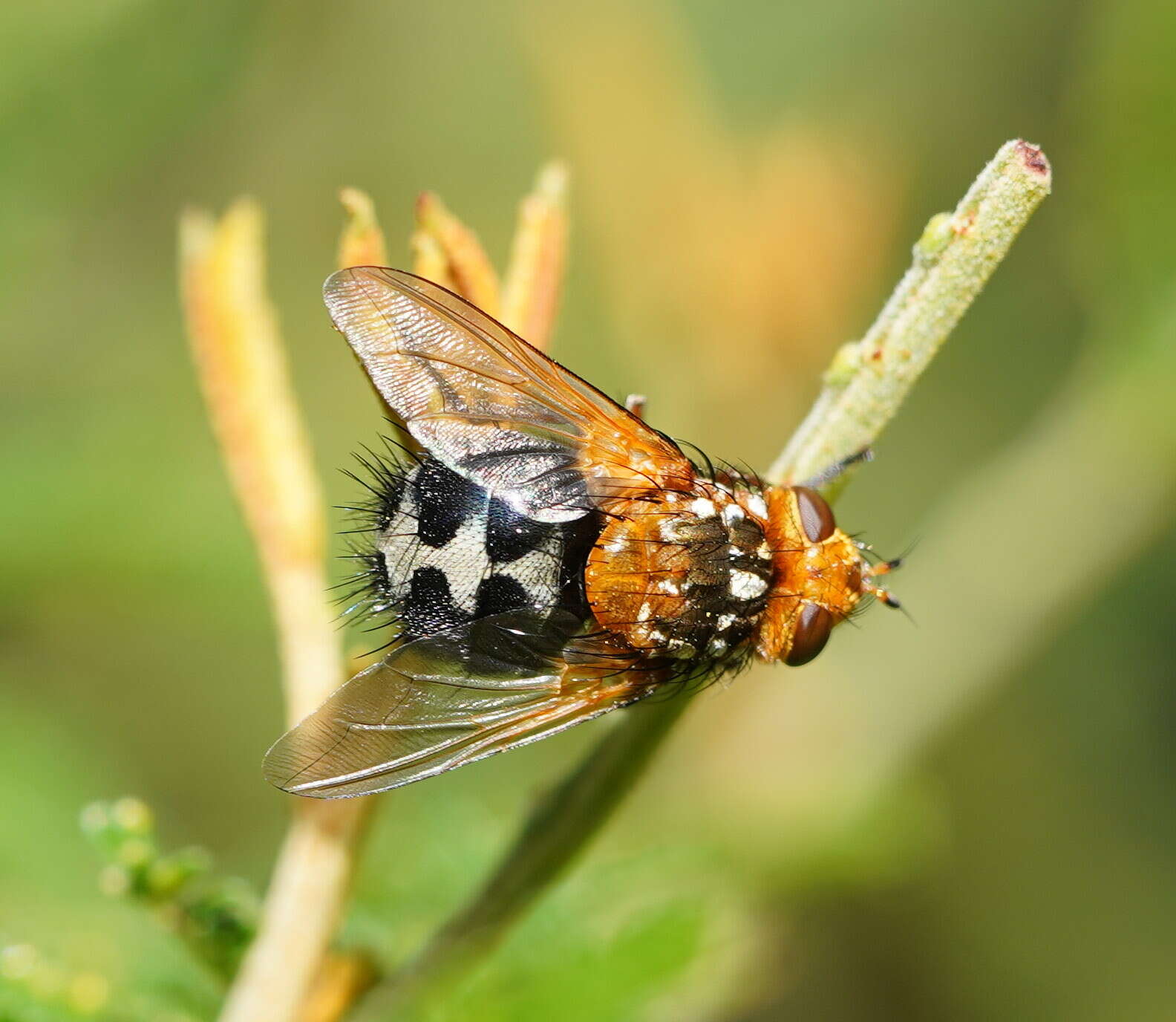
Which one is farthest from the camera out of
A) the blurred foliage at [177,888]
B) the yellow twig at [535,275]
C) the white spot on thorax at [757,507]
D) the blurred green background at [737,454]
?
the blurred green background at [737,454]

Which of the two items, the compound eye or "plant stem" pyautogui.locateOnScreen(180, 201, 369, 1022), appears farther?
the compound eye

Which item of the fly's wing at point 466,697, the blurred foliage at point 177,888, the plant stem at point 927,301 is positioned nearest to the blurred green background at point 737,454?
the fly's wing at point 466,697

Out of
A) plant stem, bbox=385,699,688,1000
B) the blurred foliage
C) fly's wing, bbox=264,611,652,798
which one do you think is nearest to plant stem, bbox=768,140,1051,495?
plant stem, bbox=385,699,688,1000

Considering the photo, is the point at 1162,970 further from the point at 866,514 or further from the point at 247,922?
the point at 247,922

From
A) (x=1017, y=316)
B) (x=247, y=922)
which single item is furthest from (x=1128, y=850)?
(x=247, y=922)

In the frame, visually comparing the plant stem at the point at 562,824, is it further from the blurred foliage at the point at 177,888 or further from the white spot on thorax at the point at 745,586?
the white spot on thorax at the point at 745,586

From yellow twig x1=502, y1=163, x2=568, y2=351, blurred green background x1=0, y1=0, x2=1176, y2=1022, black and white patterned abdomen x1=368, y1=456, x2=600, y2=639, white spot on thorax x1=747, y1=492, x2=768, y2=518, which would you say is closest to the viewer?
yellow twig x1=502, y1=163, x2=568, y2=351

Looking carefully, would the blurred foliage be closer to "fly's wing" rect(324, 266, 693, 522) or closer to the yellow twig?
"fly's wing" rect(324, 266, 693, 522)
